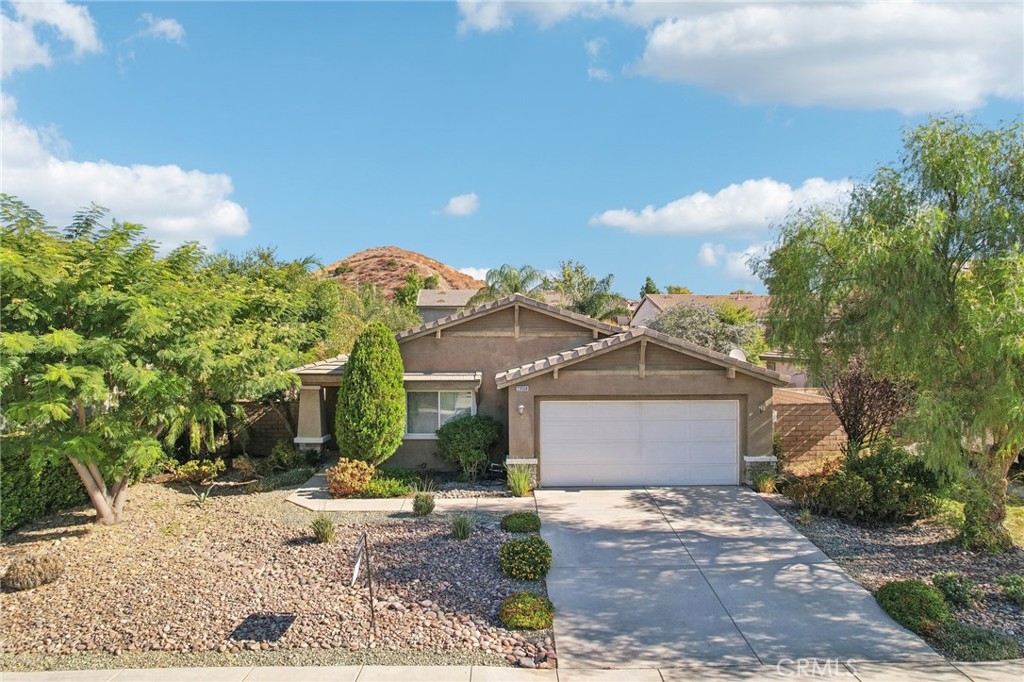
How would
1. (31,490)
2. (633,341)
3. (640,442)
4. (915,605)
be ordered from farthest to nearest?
(640,442)
(633,341)
(31,490)
(915,605)

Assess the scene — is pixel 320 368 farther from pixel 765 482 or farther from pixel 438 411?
pixel 765 482

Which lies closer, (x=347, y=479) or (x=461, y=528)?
(x=461, y=528)

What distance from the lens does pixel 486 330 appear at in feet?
53.9

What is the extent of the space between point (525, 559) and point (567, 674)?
2442 millimetres

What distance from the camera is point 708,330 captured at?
2408cm

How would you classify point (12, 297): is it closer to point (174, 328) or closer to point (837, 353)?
point (174, 328)

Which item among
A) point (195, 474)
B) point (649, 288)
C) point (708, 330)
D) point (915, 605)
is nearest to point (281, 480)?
point (195, 474)

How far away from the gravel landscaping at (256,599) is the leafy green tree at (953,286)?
7050mm

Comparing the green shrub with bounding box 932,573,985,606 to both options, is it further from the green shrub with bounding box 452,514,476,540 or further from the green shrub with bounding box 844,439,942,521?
the green shrub with bounding box 452,514,476,540

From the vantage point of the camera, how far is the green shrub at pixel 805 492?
12.6m

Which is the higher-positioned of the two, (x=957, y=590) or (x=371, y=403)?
(x=371, y=403)

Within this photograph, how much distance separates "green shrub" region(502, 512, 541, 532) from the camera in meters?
11.3

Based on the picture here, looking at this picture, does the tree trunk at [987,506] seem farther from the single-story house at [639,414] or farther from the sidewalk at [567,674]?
the single-story house at [639,414]

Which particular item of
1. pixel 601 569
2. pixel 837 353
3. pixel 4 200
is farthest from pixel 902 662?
pixel 4 200
